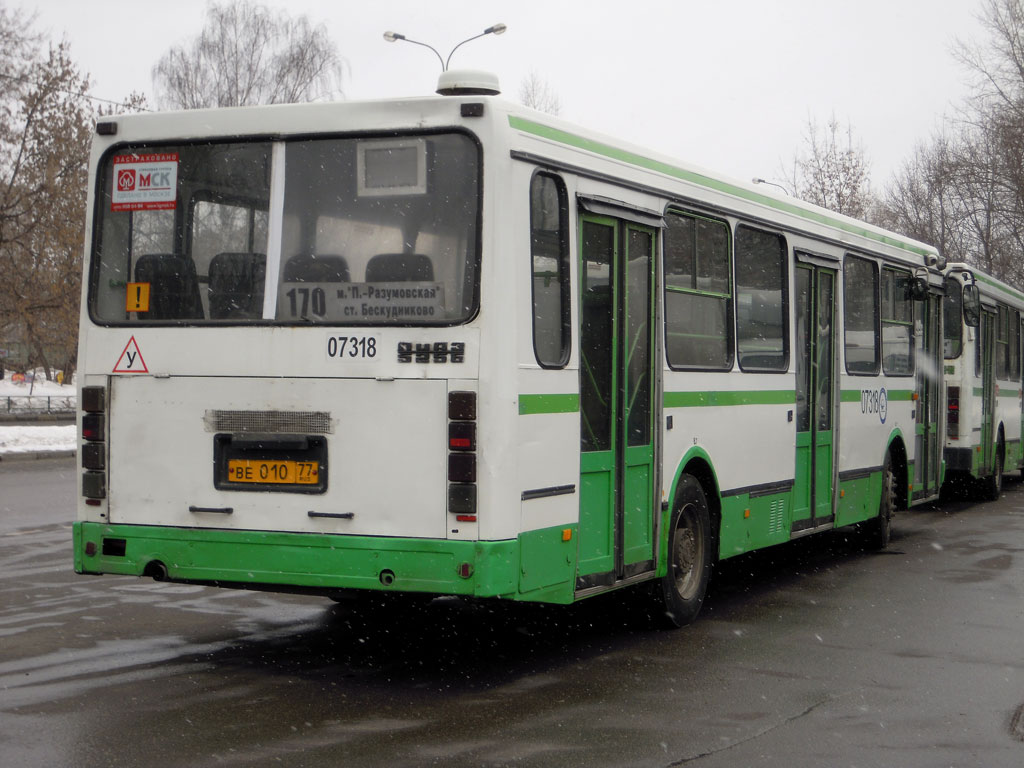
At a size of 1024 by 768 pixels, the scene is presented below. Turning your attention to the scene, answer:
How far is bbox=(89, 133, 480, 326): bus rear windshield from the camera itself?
7.12 metres

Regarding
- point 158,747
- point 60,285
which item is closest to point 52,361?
point 60,285

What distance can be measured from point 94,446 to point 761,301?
5.08 meters

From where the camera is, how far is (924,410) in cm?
1486

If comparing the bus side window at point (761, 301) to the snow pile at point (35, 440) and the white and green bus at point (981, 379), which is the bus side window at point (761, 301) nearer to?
the white and green bus at point (981, 379)

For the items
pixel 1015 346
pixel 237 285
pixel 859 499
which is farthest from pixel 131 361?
pixel 1015 346

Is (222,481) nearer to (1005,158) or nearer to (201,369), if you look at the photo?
(201,369)

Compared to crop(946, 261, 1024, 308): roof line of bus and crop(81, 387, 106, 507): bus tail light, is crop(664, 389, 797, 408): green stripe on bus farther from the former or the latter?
crop(946, 261, 1024, 308): roof line of bus

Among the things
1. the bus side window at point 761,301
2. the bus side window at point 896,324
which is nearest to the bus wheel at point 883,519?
the bus side window at point 896,324

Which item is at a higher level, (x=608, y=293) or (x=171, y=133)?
(x=171, y=133)

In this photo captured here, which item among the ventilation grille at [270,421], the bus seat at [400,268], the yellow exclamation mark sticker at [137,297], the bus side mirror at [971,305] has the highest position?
the bus side mirror at [971,305]

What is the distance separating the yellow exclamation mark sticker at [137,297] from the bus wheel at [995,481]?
14603mm

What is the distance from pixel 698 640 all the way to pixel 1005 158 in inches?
1545

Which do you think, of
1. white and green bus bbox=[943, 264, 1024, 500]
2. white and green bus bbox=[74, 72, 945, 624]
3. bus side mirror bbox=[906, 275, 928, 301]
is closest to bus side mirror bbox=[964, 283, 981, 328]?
white and green bus bbox=[943, 264, 1024, 500]

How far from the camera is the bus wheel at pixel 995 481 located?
19.6 metres
